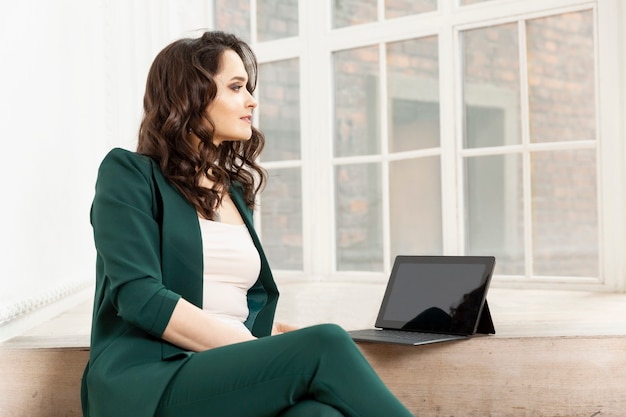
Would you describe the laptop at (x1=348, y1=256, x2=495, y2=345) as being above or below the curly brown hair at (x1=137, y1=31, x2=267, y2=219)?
below

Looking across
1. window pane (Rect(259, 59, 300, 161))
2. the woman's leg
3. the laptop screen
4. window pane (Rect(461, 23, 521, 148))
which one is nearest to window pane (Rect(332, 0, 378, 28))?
window pane (Rect(259, 59, 300, 161))

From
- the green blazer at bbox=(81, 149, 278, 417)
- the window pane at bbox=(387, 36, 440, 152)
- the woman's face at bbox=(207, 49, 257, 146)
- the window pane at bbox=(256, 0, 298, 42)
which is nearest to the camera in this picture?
the green blazer at bbox=(81, 149, 278, 417)

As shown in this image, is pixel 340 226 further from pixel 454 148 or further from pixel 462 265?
pixel 462 265

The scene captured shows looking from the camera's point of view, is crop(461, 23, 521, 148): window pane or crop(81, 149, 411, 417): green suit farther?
crop(461, 23, 521, 148): window pane

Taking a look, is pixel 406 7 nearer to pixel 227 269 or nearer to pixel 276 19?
pixel 276 19

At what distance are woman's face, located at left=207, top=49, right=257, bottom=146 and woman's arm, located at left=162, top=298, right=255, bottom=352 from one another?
473 mm

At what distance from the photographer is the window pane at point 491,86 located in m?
3.16

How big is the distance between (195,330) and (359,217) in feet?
6.64

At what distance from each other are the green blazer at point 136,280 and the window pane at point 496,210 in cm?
175

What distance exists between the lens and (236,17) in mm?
3904

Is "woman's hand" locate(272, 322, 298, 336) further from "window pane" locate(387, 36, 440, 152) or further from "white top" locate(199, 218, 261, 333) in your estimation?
"window pane" locate(387, 36, 440, 152)

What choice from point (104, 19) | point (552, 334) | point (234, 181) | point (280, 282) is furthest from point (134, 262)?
point (280, 282)

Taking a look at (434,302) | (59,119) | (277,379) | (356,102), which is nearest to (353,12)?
(356,102)

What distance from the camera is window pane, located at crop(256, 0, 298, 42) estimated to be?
3.77 metres
